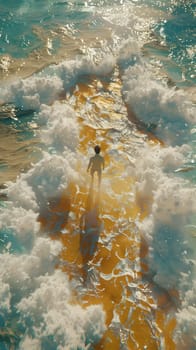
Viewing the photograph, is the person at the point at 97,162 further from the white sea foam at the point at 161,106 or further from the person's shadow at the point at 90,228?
the white sea foam at the point at 161,106

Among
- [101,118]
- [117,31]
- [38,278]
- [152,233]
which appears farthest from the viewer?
[117,31]

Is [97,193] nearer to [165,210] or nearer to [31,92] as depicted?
[165,210]

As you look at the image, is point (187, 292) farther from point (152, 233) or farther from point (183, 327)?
point (152, 233)

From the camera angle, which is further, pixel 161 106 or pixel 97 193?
pixel 161 106

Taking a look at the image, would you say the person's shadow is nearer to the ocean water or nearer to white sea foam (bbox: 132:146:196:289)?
the ocean water

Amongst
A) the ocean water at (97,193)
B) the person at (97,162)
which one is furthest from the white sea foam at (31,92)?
the person at (97,162)

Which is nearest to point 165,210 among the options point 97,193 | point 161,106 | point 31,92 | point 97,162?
point 97,193

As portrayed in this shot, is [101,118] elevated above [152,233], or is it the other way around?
[101,118]

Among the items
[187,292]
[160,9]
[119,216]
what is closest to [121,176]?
[119,216]
